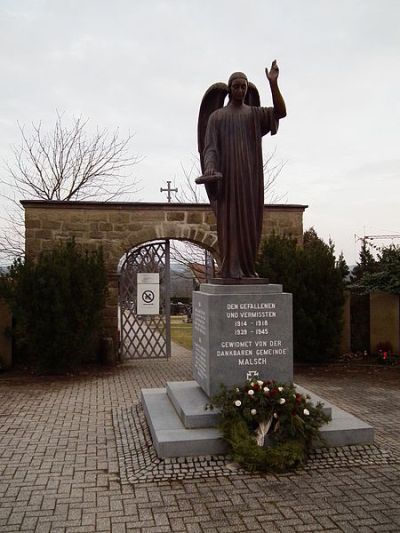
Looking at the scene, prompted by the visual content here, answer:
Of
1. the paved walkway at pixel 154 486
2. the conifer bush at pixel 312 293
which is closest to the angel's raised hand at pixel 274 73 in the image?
the paved walkway at pixel 154 486

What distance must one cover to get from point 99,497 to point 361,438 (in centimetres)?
257

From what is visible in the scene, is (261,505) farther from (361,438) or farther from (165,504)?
(361,438)

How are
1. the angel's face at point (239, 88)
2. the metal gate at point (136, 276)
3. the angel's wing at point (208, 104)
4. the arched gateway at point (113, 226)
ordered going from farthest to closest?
the metal gate at point (136, 276) → the arched gateway at point (113, 226) → the angel's wing at point (208, 104) → the angel's face at point (239, 88)

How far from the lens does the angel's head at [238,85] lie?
5.54 m

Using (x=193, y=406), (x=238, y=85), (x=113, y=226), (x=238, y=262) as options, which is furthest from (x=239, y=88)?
(x=113, y=226)

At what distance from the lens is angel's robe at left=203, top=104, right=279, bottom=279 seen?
557 centimetres

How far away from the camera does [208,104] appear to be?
19.9ft

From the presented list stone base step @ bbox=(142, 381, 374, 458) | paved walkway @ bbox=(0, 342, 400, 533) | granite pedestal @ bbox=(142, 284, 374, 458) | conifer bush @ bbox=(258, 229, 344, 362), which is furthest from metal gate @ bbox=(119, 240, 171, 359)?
granite pedestal @ bbox=(142, 284, 374, 458)

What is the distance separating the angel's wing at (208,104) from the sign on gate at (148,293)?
5.46 metres

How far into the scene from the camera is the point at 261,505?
3.66 metres

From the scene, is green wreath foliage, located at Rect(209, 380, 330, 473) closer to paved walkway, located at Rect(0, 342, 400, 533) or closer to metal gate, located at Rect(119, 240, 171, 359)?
paved walkway, located at Rect(0, 342, 400, 533)

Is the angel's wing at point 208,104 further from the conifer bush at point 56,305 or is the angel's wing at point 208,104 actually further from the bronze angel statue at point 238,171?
the conifer bush at point 56,305

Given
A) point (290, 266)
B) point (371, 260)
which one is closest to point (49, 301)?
point (290, 266)

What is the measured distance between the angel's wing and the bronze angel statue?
25 centimetres
